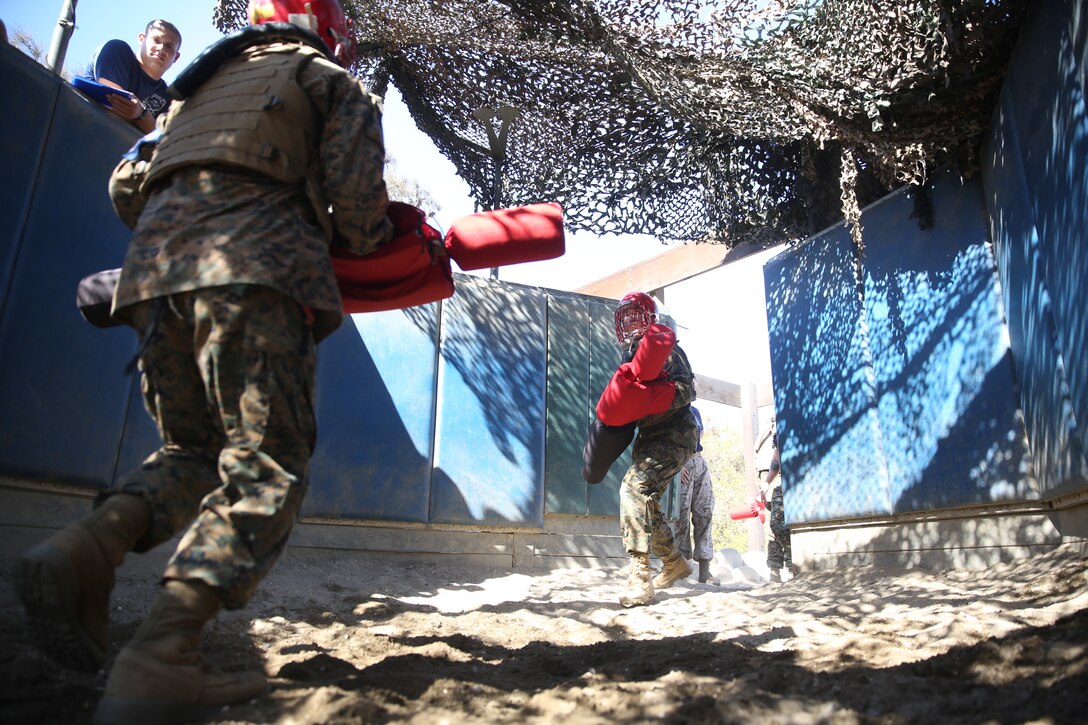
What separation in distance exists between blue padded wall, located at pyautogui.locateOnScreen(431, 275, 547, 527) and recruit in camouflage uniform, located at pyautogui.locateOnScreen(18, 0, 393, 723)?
3630 mm

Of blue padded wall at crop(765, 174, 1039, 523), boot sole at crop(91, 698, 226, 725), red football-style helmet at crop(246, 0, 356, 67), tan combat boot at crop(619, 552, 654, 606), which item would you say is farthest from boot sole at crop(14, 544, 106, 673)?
blue padded wall at crop(765, 174, 1039, 523)

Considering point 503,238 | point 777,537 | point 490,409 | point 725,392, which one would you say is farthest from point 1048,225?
point 725,392

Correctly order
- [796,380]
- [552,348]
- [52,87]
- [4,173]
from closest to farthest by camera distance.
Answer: [4,173] < [52,87] < [796,380] < [552,348]

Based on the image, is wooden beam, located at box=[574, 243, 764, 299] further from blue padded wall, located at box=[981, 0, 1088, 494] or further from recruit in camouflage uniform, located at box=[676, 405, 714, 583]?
blue padded wall, located at box=[981, 0, 1088, 494]

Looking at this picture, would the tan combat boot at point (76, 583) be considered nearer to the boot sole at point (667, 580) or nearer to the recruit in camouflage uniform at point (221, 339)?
the recruit in camouflage uniform at point (221, 339)

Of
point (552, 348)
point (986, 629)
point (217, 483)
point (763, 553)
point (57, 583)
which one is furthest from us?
point (763, 553)

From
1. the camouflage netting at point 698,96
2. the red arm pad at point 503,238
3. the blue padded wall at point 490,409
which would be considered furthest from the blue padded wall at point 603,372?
the red arm pad at point 503,238

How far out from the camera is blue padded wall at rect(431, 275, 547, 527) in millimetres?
5367

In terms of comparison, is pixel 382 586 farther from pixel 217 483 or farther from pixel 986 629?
pixel 986 629

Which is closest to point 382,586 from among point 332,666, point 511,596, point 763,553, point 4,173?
point 511,596

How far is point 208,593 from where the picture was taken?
1419mm

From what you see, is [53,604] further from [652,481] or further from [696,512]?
[696,512]

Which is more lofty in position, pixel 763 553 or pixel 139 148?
pixel 139 148

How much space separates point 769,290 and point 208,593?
4834 mm
